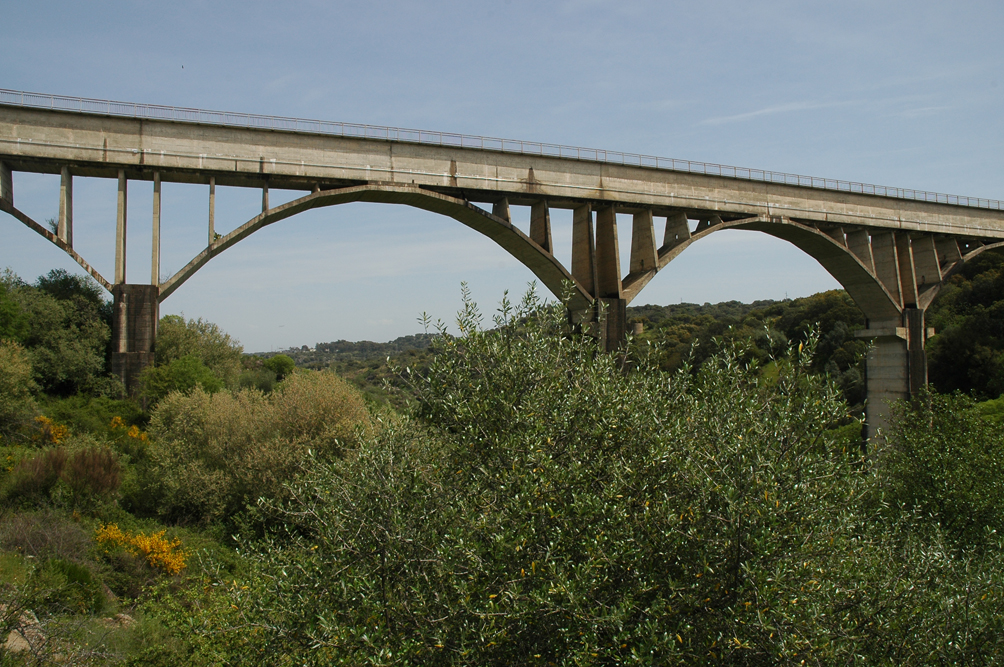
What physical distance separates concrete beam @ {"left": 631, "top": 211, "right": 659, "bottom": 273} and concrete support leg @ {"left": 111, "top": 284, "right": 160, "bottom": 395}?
42.5 feet

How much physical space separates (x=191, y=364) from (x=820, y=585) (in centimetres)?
2209

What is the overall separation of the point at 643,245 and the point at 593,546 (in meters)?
15.8

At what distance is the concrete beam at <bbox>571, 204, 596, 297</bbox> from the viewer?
19.1m

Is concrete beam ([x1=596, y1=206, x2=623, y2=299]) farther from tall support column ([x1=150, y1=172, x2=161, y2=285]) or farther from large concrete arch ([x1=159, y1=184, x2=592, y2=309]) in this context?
tall support column ([x1=150, y1=172, x2=161, y2=285])

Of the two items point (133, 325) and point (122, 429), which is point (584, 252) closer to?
point (133, 325)

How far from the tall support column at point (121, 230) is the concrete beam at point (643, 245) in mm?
13528

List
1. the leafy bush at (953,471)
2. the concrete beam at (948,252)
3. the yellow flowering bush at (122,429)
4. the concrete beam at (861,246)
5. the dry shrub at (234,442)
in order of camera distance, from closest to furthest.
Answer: the leafy bush at (953,471) < the dry shrub at (234,442) < the yellow flowering bush at (122,429) < the concrete beam at (861,246) < the concrete beam at (948,252)

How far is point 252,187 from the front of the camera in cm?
1678

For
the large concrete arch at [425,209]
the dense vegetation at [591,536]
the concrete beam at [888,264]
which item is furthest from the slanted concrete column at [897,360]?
the dense vegetation at [591,536]

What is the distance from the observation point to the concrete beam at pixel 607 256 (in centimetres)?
1877

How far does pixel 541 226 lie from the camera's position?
18.5m

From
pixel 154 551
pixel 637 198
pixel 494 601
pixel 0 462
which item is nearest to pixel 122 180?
pixel 0 462

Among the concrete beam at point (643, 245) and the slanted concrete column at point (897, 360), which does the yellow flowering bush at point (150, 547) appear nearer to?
the concrete beam at point (643, 245)

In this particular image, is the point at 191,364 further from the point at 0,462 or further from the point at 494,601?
the point at 494,601
